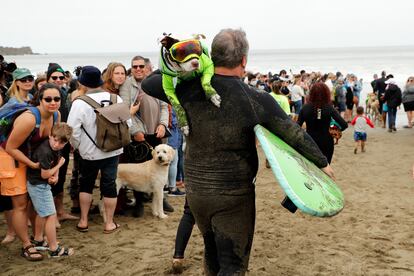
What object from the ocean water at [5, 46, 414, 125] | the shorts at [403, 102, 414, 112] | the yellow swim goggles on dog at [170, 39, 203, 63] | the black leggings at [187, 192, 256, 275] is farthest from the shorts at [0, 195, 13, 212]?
the ocean water at [5, 46, 414, 125]

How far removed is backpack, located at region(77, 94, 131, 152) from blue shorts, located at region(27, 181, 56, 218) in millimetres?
807

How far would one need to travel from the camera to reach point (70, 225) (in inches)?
214

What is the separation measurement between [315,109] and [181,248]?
117 inches

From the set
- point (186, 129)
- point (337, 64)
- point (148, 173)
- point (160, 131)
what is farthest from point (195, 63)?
point (337, 64)

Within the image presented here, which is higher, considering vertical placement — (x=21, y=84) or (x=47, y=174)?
(x=21, y=84)

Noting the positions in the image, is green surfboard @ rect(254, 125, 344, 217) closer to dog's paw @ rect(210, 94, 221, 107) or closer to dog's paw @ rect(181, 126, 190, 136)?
dog's paw @ rect(210, 94, 221, 107)

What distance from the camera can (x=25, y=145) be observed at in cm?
421

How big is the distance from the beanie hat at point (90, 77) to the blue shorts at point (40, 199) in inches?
52.4

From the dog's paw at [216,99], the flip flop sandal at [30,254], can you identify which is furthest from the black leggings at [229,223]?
the flip flop sandal at [30,254]

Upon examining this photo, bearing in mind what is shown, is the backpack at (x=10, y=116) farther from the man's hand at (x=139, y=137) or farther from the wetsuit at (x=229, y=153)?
the wetsuit at (x=229, y=153)

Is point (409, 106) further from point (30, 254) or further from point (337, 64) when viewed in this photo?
point (337, 64)

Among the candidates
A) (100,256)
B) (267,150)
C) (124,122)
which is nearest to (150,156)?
(124,122)

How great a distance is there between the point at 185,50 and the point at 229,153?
2.18 feet

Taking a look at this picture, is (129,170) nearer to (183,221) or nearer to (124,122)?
(124,122)
